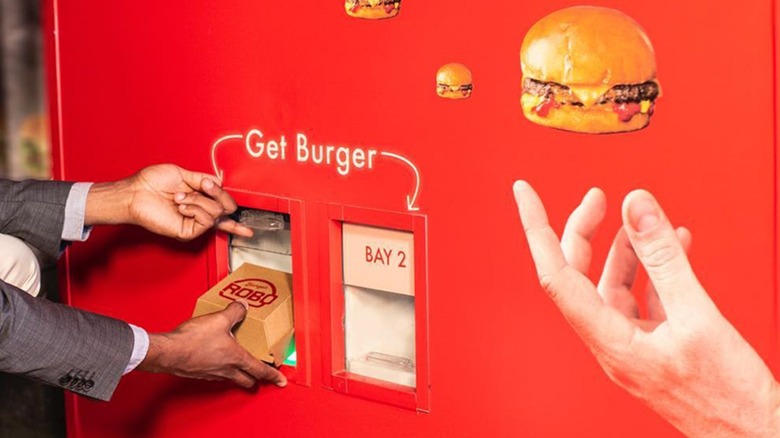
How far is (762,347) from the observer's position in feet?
4.88

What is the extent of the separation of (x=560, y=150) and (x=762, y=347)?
1.20ft

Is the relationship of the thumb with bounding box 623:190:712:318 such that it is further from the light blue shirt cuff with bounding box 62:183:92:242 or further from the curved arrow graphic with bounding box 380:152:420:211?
the light blue shirt cuff with bounding box 62:183:92:242

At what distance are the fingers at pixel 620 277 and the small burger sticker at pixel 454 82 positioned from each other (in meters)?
0.30

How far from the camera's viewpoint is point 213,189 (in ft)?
6.64

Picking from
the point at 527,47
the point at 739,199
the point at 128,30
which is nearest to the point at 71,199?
the point at 128,30

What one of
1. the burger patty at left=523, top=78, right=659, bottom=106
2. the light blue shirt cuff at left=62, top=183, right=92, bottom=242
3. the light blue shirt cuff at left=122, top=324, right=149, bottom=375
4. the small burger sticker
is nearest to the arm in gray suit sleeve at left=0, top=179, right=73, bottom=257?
the light blue shirt cuff at left=62, top=183, right=92, bottom=242

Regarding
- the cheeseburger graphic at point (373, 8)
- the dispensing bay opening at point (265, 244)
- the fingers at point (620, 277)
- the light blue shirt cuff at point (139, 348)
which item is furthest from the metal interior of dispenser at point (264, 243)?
the fingers at point (620, 277)

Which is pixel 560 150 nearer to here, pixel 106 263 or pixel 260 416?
pixel 260 416

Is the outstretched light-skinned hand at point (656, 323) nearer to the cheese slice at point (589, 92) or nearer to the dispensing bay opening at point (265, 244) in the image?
the cheese slice at point (589, 92)

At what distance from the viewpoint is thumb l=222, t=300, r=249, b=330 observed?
6.53 feet

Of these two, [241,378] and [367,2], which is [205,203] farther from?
[367,2]

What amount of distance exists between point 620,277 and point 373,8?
21.3 inches

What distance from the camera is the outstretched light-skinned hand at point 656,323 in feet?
4.92

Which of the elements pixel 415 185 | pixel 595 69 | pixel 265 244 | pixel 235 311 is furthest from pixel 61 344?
pixel 595 69
